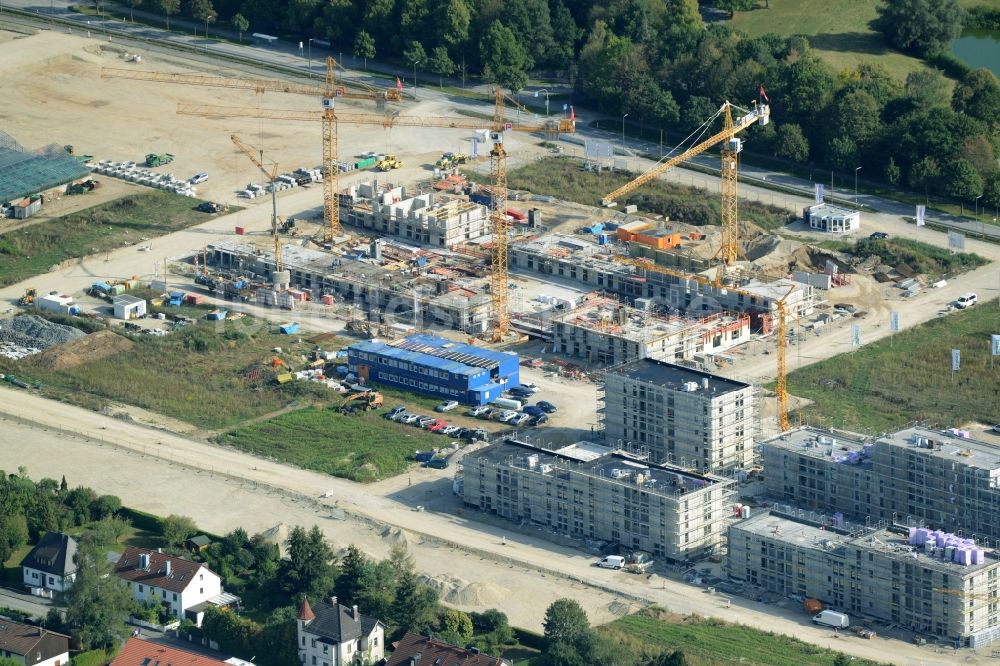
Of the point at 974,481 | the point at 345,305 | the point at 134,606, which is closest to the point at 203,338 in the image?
the point at 345,305

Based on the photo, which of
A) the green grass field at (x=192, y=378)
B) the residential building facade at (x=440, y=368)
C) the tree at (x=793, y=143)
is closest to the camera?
the green grass field at (x=192, y=378)

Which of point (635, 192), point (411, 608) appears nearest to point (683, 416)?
point (411, 608)

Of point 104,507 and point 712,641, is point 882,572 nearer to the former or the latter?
point 712,641

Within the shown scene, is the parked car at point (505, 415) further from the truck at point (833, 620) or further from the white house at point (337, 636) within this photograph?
the white house at point (337, 636)

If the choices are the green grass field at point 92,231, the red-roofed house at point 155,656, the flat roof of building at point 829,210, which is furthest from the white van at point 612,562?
the green grass field at point 92,231

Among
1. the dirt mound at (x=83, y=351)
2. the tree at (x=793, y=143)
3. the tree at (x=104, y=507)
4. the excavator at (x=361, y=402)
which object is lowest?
the excavator at (x=361, y=402)

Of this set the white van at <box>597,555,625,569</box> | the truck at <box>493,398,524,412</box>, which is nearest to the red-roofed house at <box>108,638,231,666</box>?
the white van at <box>597,555,625,569</box>
